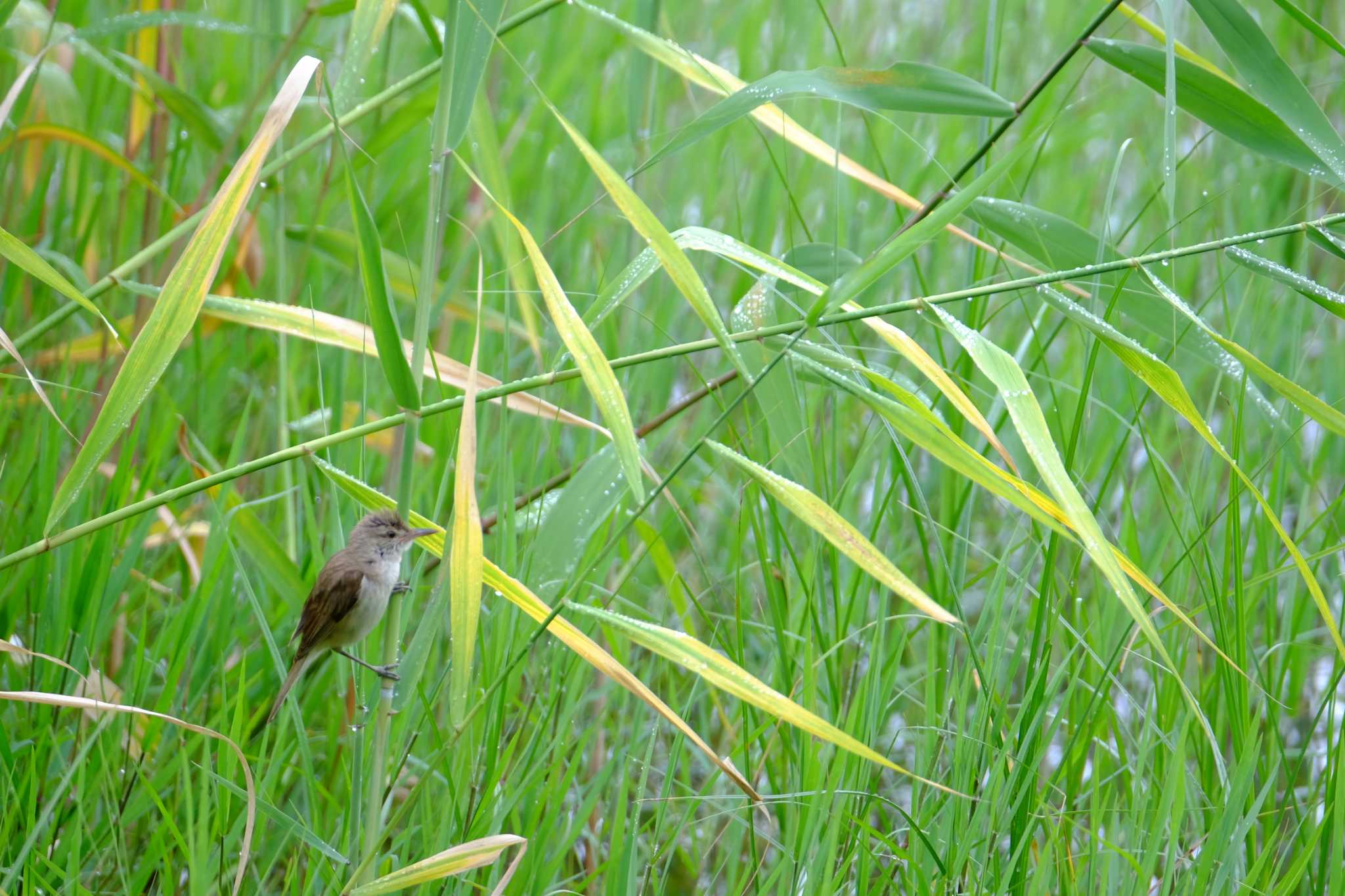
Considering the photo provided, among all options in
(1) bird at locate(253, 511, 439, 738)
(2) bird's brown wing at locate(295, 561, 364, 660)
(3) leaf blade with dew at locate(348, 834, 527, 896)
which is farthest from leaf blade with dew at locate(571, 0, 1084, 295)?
(3) leaf blade with dew at locate(348, 834, 527, 896)

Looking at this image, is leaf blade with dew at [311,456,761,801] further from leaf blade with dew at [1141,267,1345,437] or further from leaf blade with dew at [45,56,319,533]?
leaf blade with dew at [1141,267,1345,437]

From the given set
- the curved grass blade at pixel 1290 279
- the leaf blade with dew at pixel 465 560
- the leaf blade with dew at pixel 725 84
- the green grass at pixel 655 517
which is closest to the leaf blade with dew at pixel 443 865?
the green grass at pixel 655 517

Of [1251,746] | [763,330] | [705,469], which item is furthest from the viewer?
[705,469]

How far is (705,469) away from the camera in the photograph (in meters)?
3.66

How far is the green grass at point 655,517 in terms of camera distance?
1.73m

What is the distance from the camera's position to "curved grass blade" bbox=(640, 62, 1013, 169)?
5.57 ft

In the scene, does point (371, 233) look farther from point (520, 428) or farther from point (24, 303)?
point (24, 303)

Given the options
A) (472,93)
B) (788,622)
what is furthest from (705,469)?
(472,93)

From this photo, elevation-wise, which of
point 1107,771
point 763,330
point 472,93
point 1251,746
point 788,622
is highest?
point 472,93

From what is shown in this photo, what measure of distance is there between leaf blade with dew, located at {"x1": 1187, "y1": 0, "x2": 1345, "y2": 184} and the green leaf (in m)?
0.02

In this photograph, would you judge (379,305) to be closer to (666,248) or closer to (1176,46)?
(666,248)

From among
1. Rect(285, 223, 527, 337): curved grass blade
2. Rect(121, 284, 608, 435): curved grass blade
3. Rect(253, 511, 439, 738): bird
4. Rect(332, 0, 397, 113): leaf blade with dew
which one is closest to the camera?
Rect(332, 0, 397, 113): leaf blade with dew

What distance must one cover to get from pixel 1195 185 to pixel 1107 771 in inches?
95.4

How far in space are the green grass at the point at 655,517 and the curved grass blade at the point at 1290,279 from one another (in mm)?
12
